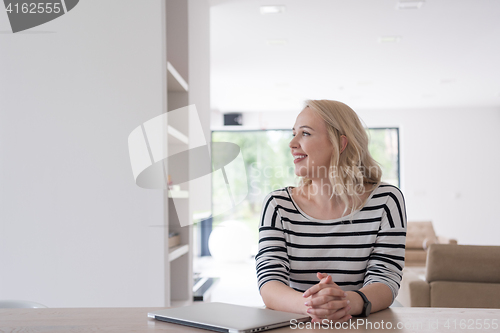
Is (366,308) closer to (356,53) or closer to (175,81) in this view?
(175,81)

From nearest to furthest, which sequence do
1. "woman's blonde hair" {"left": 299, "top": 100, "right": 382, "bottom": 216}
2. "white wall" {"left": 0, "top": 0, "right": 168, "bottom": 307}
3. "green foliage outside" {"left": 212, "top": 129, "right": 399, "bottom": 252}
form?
Answer: "woman's blonde hair" {"left": 299, "top": 100, "right": 382, "bottom": 216} < "white wall" {"left": 0, "top": 0, "right": 168, "bottom": 307} < "green foliage outside" {"left": 212, "top": 129, "right": 399, "bottom": 252}

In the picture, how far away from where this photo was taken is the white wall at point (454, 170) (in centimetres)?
782

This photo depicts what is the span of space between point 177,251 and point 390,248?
4.02 feet

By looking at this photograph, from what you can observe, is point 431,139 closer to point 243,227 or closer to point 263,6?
point 243,227

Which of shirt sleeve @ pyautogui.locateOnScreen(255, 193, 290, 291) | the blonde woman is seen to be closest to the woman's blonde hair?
the blonde woman

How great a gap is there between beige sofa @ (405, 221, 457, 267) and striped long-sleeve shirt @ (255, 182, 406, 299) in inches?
206

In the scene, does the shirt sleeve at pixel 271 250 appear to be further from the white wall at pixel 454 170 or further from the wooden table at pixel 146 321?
the white wall at pixel 454 170

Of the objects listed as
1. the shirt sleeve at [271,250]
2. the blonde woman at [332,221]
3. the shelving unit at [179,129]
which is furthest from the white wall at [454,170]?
the shirt sleeve at [271,250]

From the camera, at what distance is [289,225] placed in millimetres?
1367

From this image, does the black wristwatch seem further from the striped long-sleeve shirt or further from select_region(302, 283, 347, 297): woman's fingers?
the striped long-sleeve shirt

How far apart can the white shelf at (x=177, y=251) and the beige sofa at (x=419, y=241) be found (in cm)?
458

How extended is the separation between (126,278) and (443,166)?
7.13 m

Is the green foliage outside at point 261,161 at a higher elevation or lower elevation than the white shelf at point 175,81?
lower

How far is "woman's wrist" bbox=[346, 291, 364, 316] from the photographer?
3.27ft
